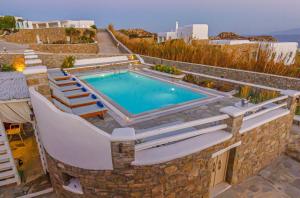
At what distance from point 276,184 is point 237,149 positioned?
1655mm

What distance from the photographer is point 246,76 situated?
334 inches

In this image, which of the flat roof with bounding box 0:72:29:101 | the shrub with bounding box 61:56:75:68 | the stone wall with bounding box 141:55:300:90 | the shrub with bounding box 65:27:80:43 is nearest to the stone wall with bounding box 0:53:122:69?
the shrub with bounding box 61:56:75:68

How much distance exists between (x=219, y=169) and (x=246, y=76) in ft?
17.9

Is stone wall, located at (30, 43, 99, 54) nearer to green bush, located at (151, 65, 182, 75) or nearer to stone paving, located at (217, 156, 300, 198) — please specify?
green bush, located at (151, 65, 182, 75)

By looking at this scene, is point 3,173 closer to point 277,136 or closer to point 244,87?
point 277,136

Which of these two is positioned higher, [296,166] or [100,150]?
[100,150]

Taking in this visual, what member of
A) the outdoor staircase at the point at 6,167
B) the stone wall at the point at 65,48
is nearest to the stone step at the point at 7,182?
the outdoor staircase at the point at 6,167

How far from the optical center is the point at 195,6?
144m

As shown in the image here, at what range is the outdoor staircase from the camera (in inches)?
195

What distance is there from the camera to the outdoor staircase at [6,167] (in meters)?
4.94

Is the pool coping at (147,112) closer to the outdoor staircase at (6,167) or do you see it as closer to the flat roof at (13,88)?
the flat roof at (13,88)

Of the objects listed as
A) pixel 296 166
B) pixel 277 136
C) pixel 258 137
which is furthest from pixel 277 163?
pixel 258 137

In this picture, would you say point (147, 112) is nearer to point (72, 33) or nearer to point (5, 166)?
point (5, 166)

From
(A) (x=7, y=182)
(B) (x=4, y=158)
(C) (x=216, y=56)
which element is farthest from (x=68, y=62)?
(C) (x=216, y=56)
